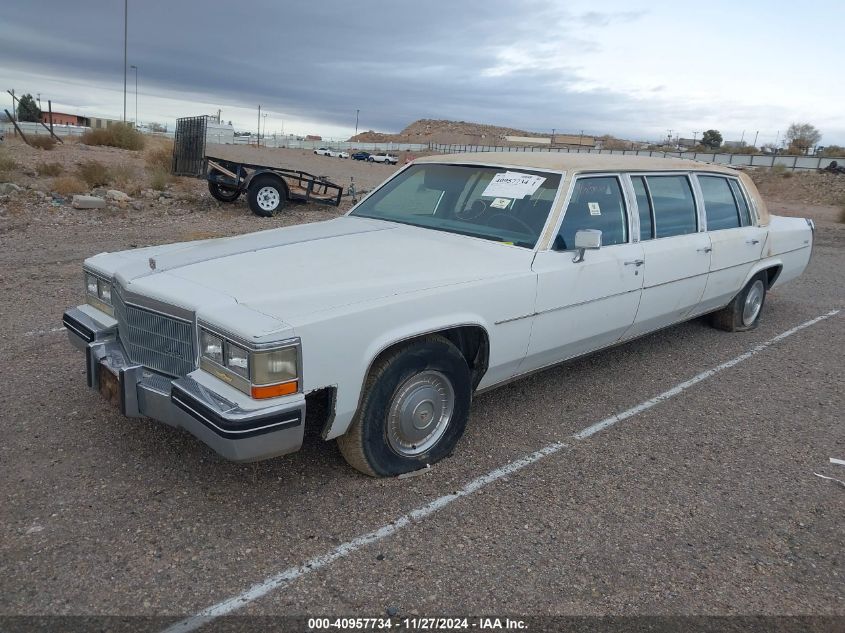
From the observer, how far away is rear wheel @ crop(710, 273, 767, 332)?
6.16m

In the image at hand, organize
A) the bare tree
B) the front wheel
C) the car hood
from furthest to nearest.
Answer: the bare tree < the front wheel < the car hood

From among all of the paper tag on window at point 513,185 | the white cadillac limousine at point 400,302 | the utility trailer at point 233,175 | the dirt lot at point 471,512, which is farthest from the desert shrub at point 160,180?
the paper tag on window at point 513,185

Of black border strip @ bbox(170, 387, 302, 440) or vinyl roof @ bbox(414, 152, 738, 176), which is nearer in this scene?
black border strip @ bbox(170, 387, 302, 440)

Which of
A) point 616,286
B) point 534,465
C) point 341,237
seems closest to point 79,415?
point 341,237

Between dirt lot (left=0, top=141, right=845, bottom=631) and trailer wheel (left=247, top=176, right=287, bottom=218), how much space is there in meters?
7.71

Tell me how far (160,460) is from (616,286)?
115 inches

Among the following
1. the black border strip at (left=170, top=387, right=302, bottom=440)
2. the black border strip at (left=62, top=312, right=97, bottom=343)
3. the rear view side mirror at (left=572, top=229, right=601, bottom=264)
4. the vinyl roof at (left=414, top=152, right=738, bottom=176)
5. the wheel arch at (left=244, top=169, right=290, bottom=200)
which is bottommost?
the black border strip at (left=170, top=387, right=302, bottom=440)

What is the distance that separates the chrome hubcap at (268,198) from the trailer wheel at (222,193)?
2.57 feet

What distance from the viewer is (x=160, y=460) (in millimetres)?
3418

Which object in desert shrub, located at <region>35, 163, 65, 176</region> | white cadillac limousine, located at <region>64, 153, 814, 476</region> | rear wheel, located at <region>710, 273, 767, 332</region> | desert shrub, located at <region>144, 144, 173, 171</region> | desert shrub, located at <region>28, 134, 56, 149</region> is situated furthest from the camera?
desert shrub, located at <region>28, 134, 56, 149</region>

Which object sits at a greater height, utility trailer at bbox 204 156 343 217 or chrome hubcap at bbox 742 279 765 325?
utility trailer at bbox 204 156 343 217

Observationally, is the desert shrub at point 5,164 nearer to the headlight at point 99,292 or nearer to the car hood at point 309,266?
the headlight at point 99,292

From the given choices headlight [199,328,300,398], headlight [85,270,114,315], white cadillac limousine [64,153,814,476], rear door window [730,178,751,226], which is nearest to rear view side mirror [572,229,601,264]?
white cadillac limousine [64,153,814,476]

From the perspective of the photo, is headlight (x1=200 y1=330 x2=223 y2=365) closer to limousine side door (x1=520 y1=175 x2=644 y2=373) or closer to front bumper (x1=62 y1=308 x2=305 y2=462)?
front bumper (x1=62 y1=308 x2=305 y2=462)
